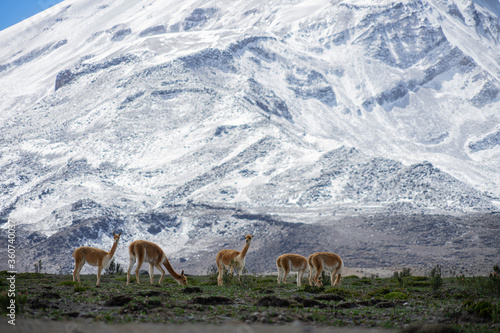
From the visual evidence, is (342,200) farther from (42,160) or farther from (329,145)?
(42,160)

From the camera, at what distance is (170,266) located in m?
23.9

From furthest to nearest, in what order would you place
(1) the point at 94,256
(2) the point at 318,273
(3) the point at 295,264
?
(3) the point at 295,264, (2) the point at 318,273, (1) the point at 94,256

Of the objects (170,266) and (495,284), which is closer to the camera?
(495,284)

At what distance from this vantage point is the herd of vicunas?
21.7 m

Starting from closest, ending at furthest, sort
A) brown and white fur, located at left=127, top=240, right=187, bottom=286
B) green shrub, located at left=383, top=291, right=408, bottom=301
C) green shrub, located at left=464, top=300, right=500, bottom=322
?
1. green shrub, located at left=464, top=300, right=500, bottom=322
2. green shrub, located at left=383, top=291, right=408, bottom=301
3. brown and white fur, located at left=127, top=240, right=187, bottom=286

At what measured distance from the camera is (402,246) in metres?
122

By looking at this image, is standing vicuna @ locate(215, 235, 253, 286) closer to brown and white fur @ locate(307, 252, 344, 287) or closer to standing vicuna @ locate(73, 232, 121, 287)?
brown and white fur @ locate(307, 252, 344, 287)

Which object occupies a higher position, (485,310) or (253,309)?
(253,309)

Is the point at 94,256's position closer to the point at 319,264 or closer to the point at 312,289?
the point at 312,289

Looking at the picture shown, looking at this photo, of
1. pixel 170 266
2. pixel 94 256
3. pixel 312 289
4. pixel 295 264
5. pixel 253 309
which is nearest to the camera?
pixel 253 309

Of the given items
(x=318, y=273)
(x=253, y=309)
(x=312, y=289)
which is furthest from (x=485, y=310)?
(x=318, y=273)

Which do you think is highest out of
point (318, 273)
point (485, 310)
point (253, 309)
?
point (318, 273)

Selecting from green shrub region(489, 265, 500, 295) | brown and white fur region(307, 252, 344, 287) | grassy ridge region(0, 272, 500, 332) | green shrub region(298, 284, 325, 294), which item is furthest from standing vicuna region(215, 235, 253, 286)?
green shrub region(489, 265, 500, 295)

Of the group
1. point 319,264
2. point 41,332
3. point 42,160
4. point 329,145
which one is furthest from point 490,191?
point 41,332
